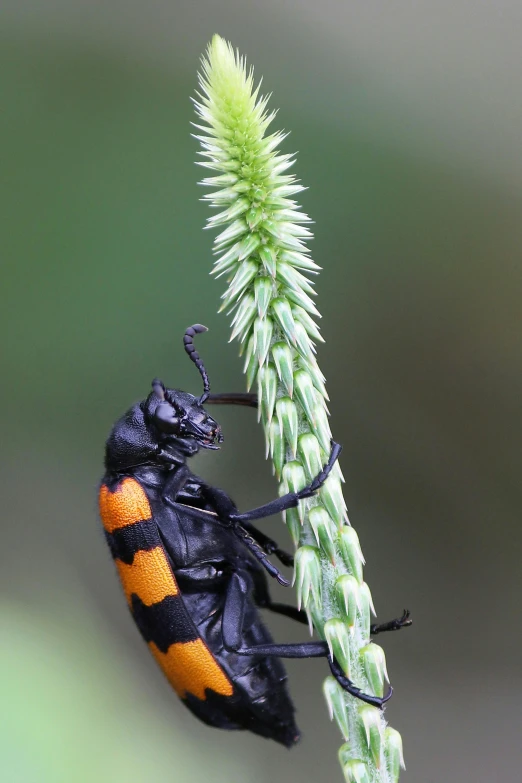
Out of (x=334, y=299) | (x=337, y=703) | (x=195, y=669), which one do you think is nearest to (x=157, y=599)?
(x=195, y=669)

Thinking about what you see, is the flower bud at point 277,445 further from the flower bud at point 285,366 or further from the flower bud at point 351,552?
the flower bud at point 351,552

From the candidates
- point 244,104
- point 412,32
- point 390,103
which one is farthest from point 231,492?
point 244,104

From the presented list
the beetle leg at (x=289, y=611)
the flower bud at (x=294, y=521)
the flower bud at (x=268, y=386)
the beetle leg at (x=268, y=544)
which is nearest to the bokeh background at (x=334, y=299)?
the beetle leg at (x=289, y=611)

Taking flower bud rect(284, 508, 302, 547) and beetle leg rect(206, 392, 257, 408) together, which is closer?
flower bud rect(284, 508, 302, 547)

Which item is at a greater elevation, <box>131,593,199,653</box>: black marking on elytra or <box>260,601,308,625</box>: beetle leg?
<box>131,593,199,653</box>: black marking on elytra

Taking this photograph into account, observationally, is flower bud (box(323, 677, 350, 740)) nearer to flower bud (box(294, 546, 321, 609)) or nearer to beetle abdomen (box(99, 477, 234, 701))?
flower bud (box(294, 546, 321, 609))

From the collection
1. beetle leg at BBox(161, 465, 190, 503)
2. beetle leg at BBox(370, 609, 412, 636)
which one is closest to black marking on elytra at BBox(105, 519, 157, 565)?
beetle leg at BBox(161, 465, 190, 503)
